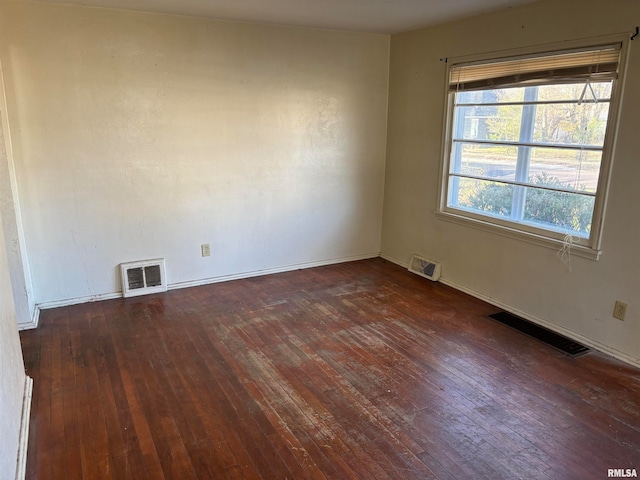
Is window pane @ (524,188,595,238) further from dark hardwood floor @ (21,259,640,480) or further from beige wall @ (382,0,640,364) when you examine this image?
dark hardwood floor @ (21,259,640,480)

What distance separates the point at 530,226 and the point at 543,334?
0.81 m

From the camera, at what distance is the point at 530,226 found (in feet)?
11.5

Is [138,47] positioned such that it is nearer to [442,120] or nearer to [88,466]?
[442,120]

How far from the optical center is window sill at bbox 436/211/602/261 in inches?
123

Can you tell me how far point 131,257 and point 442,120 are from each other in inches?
120

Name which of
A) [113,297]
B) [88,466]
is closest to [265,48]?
[113,297]

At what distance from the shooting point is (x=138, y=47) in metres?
3.68

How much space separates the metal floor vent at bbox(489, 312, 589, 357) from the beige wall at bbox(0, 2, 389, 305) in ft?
6.32

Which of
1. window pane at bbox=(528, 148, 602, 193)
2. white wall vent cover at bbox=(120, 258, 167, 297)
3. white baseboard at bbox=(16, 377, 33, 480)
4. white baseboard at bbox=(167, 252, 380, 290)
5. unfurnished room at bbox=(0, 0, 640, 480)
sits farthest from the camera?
white baseboard at bbox=(167, 252, 380, 290)

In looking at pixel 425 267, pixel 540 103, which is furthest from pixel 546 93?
pixel 425 267

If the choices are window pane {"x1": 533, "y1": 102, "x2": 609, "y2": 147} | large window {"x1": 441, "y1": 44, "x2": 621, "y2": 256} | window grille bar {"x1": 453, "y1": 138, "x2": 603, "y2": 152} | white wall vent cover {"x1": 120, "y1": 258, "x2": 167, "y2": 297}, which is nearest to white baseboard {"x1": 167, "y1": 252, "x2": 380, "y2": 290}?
white wall vent cover {"x1": 120, "y1": 258, "x2": 167, "y2": 297}

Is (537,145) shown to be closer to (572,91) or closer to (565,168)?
(565,168)

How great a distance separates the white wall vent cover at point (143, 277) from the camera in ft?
13.1

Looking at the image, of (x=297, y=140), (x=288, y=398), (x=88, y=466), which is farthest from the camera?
(x=297, y=140)
